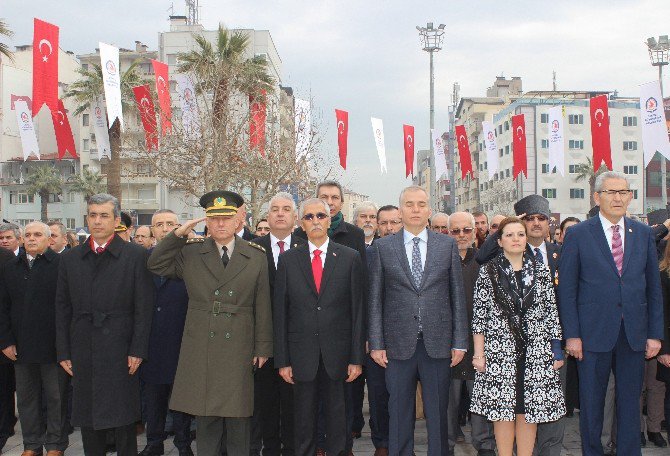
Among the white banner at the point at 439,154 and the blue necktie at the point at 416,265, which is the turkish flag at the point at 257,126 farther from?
the blue necktie at the point at 416,265

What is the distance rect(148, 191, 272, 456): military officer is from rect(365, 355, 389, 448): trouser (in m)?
1.36

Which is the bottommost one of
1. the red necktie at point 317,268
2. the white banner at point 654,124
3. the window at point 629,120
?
the red necktie at point 317,268

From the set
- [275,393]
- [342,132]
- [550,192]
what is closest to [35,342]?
[275,393]

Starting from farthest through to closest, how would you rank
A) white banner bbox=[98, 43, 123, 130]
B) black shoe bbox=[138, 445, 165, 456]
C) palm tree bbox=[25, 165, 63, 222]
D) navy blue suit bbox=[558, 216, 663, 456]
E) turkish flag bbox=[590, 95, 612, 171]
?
1. palm tree bbox=[25, 165, 63, 222]
2. turkish flag bbox=[590, 95, 612, 171]
3. white banner bbox=[98, 43, 123, 130]
4. black shoe bbox=[138, 445, 165, 456]
5. navy blue suit bbox=[558, 216, 663, 456]

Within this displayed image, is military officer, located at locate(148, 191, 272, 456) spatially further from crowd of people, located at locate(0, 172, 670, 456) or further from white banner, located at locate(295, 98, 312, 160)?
white banner, located at locate(295, 98, 312, 160)

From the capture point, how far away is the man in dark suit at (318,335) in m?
5.27

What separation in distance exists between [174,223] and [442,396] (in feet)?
11.3

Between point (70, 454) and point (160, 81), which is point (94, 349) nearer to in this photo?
point (70, 454)

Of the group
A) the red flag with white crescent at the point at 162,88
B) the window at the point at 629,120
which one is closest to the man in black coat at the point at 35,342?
the red flag with white crescent at the point at 162,88

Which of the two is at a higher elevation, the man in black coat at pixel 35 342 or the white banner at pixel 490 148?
the white banner at pixel 490 148

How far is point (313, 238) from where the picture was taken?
5.47 meters

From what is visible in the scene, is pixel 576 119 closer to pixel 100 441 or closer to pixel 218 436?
pixel 218 436

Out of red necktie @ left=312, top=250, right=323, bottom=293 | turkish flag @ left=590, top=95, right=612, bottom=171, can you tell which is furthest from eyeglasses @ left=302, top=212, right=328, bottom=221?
turkish flag @ left=590, top=95, right=612, bottom=171

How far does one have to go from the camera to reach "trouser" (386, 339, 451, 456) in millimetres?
5250
